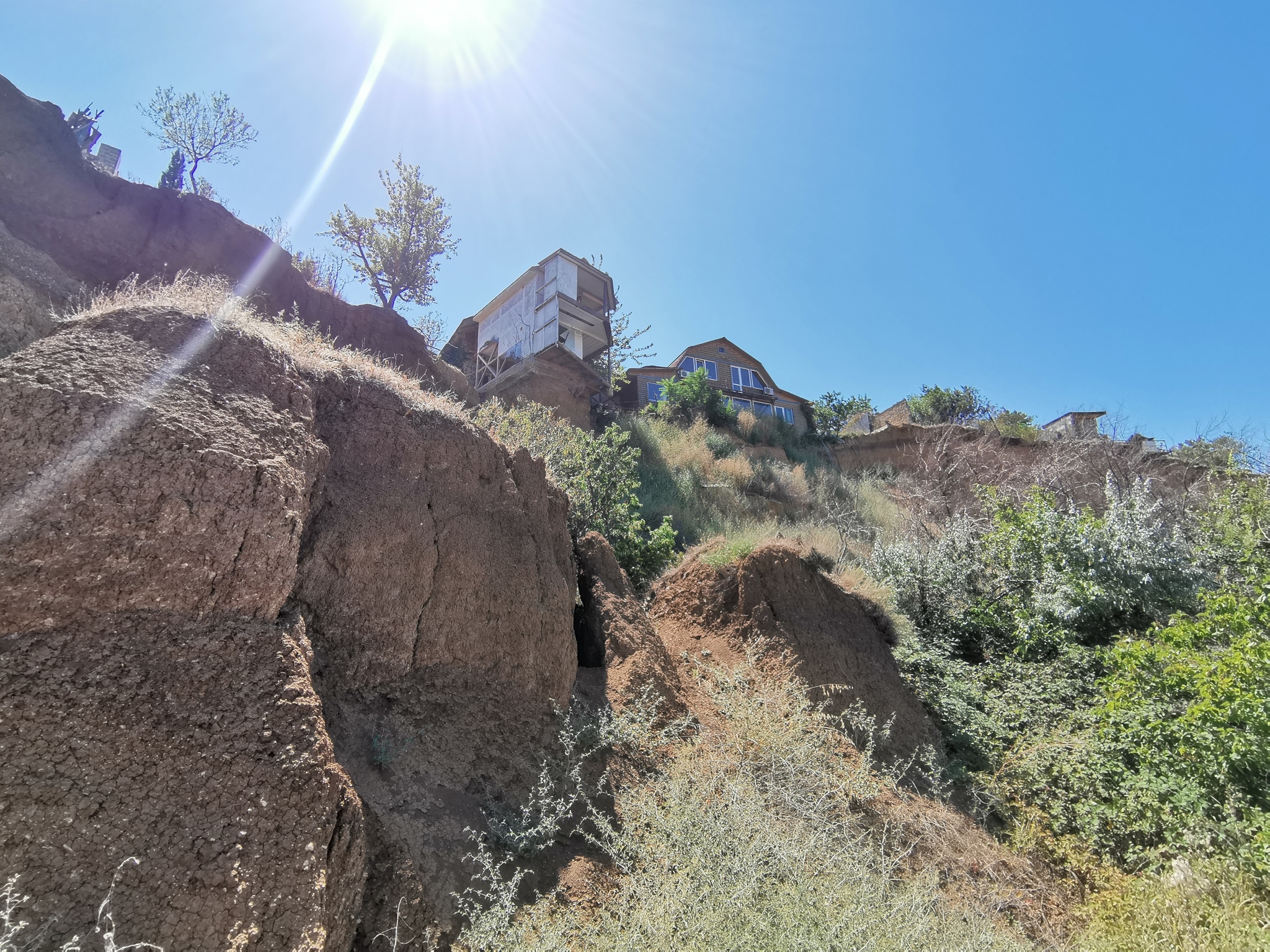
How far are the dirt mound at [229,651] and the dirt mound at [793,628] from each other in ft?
11.2

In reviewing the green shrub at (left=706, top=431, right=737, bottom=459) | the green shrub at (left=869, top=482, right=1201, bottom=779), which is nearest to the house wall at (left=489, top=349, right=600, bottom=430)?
the green shrub at (left=706, top=431, right=737, bottom=459)

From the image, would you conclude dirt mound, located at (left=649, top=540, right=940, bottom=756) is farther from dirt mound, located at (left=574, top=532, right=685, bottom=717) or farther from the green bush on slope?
dirt mound, located at (left=574, top=532, right=685, bottom=717)

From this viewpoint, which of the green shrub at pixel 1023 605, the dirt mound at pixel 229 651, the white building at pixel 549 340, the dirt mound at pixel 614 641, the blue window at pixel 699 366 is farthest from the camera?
the blue window at pixel 699 366

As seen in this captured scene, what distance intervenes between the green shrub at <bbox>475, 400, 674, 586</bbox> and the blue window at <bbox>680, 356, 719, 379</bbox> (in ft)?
82.6

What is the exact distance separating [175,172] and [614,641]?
1867cm

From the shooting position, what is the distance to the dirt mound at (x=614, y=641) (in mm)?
5887

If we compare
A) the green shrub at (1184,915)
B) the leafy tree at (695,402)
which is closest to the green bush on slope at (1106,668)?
the green shrub at (1184,915)

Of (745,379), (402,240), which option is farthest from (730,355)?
(402,240)

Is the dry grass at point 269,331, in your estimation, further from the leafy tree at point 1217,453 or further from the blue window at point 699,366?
the blue window at point 699,366

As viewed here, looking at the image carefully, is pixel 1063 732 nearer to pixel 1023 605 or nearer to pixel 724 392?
pixel 1023 605

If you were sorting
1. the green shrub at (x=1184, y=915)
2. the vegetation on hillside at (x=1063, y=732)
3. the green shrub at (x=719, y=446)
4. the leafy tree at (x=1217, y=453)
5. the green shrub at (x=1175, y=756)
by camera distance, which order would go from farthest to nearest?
the green shrub at (x=719, y=446)
the leafy tree at (x=1217, y=453)
the green shrub at (x=1175, y=756)
the green shrub at (x=1184, y=915)
the vegetation on hillside at (x=1063, y=732)

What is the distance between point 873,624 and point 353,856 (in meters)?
7.87

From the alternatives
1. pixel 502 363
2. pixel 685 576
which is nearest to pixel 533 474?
pixel 685 576

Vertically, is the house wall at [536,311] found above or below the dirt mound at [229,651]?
above
